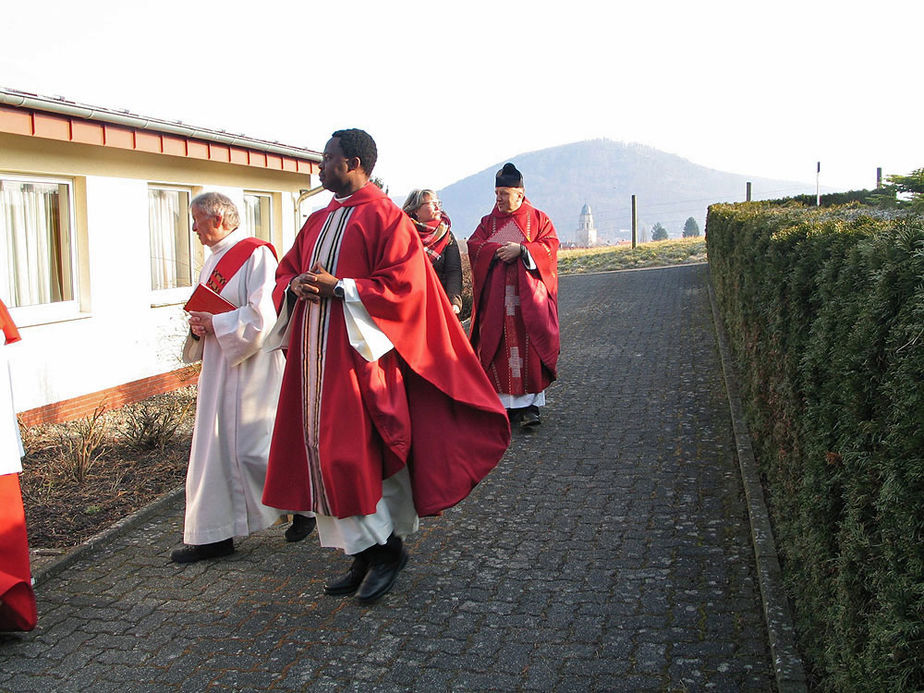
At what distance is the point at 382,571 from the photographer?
4.58 m

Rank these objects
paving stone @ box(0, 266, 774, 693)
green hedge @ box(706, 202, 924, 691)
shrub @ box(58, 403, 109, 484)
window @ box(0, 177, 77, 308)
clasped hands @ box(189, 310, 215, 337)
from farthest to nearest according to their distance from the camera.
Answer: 1. window @ box(0, 177, 77, 308)
2. shrub @ box(58, 403, 109, 484)
3. clasped hands @ box(189, 310, 215, 337)
4. paving stone @ box(0, 266, 774, 693)
5. green hedge @ box(706, 202, 924, 691)

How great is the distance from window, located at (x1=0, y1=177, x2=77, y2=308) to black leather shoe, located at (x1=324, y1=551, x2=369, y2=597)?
5543 millimetres

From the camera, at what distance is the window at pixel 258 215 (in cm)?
1273

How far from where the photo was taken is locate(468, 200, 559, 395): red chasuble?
8094mm

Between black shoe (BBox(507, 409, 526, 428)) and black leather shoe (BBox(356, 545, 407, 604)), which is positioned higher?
black shoe (BBox(507, 409, 526, 428))

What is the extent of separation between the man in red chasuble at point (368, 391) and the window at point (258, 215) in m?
8.32

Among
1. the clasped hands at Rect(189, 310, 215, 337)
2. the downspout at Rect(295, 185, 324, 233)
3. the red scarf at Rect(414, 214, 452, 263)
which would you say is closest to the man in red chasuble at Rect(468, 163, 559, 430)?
the red scarf at Rect(414, 214, 452, 263)

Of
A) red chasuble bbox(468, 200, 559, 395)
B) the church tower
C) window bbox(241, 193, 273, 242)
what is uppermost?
the church tower

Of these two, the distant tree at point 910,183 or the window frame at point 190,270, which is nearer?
the distant tree at point 910,183

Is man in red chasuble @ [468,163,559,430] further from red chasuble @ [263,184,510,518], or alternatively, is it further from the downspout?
the downspout

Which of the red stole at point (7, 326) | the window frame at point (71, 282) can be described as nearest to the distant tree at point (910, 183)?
the red stole at point (7, 326)

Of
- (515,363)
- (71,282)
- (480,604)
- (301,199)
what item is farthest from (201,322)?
(301,199)

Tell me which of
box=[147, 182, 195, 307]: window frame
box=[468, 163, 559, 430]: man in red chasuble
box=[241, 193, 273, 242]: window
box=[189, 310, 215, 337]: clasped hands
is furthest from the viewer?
box=[241, 193, 273, 242]: window

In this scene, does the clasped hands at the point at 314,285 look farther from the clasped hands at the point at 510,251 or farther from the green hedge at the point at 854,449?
the clasped hands at the point at 510,251
